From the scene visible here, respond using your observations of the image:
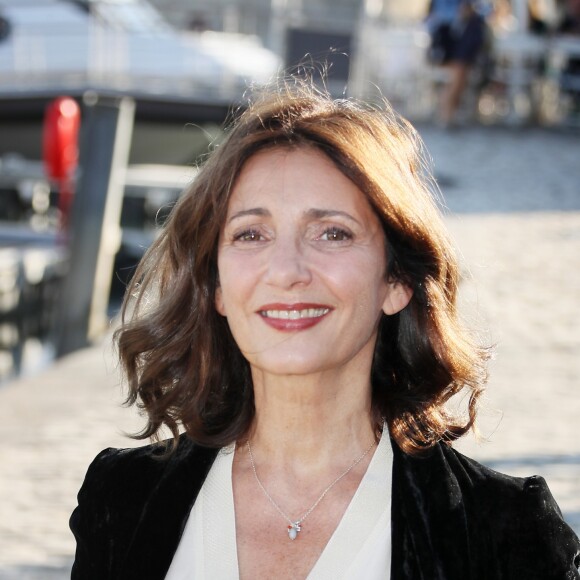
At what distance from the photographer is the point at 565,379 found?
759 cm

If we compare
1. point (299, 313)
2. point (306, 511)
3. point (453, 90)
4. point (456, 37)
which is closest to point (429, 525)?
point (306, 511)

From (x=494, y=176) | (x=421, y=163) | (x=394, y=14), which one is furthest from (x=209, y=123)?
(x=394, y=14)

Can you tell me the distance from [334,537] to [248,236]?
1.94 feet

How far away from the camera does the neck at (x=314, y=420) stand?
99.9 inches

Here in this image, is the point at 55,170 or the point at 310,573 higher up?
the point at 310,573

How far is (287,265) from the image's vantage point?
7.91 ft

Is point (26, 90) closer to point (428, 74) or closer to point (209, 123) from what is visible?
point (209, 123)

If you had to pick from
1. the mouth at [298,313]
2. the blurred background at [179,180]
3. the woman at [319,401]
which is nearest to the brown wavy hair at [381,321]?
the woman at [319,401]

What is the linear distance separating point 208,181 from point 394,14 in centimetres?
2603

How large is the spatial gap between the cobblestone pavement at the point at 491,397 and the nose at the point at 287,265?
486mm

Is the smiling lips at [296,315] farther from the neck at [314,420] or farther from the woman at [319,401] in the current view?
the neck at [314,420]

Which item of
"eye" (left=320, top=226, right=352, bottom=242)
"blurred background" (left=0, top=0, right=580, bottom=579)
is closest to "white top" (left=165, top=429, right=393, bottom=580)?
"eye" (left=320, top=226, right=352, bottom=242)

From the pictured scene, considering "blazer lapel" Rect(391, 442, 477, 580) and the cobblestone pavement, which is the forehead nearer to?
the cobblestone pavement

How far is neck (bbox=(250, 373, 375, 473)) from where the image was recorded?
2.54 m
